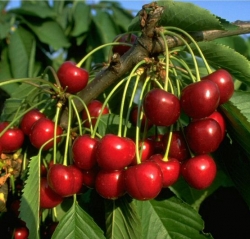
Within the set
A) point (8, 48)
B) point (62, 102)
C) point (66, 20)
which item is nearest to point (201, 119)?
point (62, 102)

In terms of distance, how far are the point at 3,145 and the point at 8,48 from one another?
1.56 metres

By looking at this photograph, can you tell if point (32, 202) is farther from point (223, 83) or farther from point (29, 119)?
point (223, 83)

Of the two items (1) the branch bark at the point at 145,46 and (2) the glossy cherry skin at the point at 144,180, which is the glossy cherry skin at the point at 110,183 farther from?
(1) the branch bark at the point at 145,46

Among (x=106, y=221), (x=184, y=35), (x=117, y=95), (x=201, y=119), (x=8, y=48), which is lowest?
(x=8, y=48)

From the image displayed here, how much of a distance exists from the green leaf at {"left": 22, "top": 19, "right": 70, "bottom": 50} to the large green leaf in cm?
171

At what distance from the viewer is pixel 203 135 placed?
107 centimetres

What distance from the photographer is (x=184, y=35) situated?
4.14 feet

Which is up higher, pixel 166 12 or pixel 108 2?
pixel 166 12

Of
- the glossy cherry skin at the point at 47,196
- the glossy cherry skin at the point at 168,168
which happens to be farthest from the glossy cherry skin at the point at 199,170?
the glossy cherry skin at the point at 47,196

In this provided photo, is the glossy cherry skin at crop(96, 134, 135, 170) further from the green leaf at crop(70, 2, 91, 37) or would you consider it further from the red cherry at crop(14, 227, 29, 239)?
the green leaf at crop(70, 2, 91, 37)

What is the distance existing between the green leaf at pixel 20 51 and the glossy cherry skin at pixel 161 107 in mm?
1668

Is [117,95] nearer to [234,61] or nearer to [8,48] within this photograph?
[234,61]

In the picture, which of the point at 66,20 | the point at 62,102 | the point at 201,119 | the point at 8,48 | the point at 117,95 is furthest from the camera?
the point at 66,20

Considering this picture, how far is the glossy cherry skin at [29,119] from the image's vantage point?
1.38 meters
